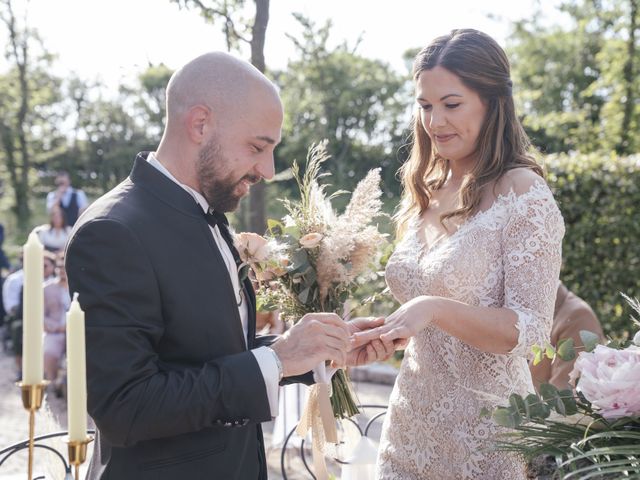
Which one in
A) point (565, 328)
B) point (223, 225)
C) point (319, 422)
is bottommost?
point (565, 328)

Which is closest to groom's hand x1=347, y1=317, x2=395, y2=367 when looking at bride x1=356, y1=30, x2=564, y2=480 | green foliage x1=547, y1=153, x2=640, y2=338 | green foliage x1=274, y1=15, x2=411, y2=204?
bride x1=356, y1=30, x2=564, y2=480

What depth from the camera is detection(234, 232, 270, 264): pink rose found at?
2.43 meters

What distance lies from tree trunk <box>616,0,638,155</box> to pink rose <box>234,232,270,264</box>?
11.6 meters

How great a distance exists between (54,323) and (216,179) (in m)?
7.42

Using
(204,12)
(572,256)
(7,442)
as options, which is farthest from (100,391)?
(572,256)

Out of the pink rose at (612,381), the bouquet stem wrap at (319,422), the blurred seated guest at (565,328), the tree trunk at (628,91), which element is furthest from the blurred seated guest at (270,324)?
the tree trunk at (628,91)

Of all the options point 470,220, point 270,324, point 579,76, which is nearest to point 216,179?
point 470,220

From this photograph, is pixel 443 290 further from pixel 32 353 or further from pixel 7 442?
pixel 7 442

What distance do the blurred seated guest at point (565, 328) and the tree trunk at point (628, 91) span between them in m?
8.90

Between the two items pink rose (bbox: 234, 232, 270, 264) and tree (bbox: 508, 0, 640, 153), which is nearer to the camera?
pink rose (bbox: 234, 232, 270, 264)

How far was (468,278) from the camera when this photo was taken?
7.98ft

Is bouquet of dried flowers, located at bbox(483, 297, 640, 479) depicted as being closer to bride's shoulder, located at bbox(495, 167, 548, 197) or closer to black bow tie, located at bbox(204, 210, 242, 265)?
bride's shoulder, located at bbox(495, 167, 548, 197)

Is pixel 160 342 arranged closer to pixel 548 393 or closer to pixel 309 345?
pixel 309 345

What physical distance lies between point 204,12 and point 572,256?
14.8 ft
